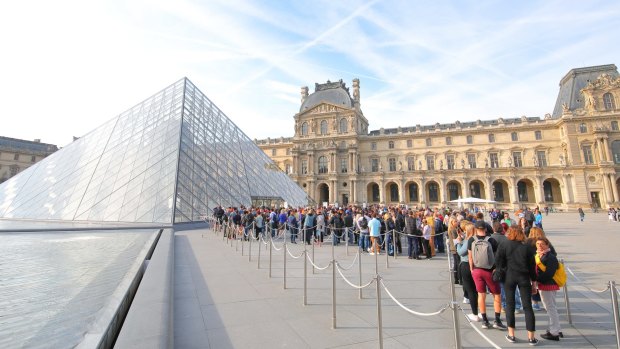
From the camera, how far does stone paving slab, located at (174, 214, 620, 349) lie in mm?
3176

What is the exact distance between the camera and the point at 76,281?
4984 millimetres

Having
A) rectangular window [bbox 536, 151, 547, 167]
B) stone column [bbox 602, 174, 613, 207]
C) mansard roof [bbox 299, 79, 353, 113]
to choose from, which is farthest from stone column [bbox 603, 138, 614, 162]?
mansard roof [bbox 299, 79, 353, 113]

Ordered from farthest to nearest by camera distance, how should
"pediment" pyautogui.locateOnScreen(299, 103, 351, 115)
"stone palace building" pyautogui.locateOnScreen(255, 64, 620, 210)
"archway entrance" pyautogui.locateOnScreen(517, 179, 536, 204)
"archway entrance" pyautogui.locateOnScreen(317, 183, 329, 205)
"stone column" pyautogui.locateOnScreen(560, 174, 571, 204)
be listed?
1. "archway entrance" pyautogui.locateOnScreen(317, 183, 329, 205)
2. "pediment" pyautogui.locateOnScreen(299, 103, 351, 115)
3. "archway entrance" pyautogui.locateOnScreen(517, 179, 536, 204)
4. "stone palace building" pyautogui.locateOnScreen(255, 64, 620, 210)
5. "stone column" pyautogui.locateOnScreen(560, 174, 571, 204)

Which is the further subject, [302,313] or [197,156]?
[197,156]

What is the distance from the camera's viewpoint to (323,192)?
51.9 meters

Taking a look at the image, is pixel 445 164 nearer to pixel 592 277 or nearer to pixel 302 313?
pixel 592 277

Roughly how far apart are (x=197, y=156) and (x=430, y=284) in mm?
16569

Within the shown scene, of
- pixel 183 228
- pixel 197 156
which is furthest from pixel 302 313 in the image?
pixel 197 156

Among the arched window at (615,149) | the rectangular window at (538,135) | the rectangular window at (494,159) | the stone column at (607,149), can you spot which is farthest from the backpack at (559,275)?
the rectangular window at (538,135)

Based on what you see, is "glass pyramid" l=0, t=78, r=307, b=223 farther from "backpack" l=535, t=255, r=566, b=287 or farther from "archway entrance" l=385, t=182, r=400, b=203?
"archway entrance" l=385, t=182, r=400, b=203

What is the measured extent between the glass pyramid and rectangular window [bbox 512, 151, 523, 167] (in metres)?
35.4

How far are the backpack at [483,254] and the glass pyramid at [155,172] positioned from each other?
13.6 meters

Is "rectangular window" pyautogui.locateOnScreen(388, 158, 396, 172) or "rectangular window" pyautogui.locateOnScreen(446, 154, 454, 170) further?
"rectangular window" pyautogui.locateOnScreen(388, 158, 396, 172)

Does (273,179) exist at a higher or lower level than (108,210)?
higher
